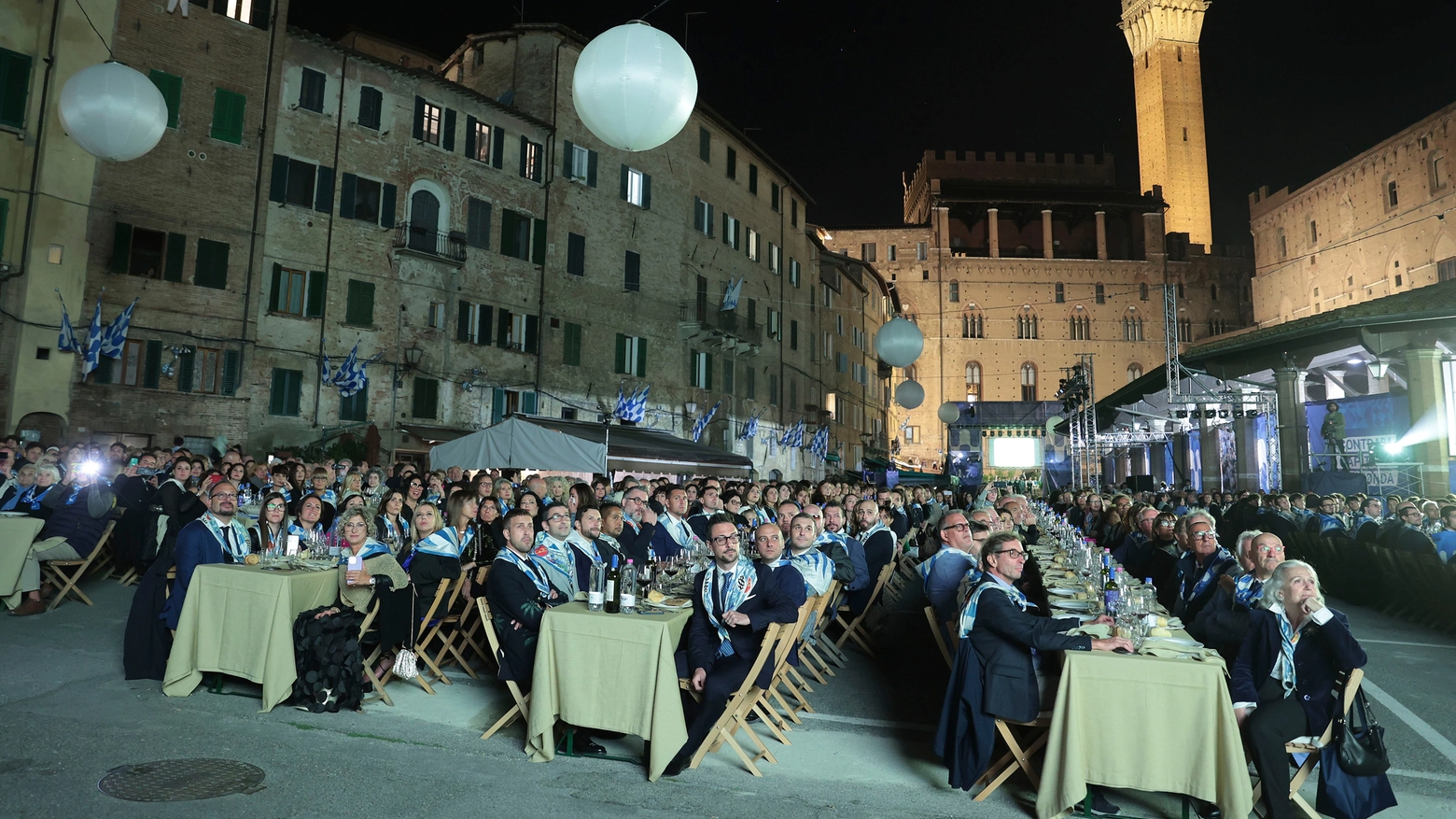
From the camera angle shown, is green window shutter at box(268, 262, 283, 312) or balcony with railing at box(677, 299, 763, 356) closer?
green window shutter at box(268, 262, 283, 312)

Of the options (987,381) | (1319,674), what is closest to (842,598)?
(1319,674)

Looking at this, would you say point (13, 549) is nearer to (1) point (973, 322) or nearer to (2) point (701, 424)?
(2) point (701, 424)

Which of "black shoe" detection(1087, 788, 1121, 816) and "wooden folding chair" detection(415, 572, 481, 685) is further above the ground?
"wooden folding chair" detection(415, 572, 481, 685)

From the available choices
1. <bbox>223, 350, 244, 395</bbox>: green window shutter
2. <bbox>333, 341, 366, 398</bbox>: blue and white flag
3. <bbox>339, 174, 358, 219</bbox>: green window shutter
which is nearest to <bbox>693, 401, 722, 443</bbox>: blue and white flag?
<bbox>333, 341, 366, 398</bbox>: blue and white flag

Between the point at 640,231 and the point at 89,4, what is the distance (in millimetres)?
15324

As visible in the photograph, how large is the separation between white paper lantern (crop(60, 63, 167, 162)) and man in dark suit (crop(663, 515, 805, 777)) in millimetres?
7662

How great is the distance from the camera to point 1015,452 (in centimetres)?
3981

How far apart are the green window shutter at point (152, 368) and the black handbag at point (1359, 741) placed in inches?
813

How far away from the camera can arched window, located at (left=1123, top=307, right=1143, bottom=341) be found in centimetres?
6112

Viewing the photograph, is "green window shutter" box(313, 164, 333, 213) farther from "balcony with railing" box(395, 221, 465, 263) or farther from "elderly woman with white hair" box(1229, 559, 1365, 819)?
"elderly woman with white hair" box(1229, 559, 1365, 819)

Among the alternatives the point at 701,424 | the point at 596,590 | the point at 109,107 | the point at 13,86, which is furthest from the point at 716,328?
the point at 596,590

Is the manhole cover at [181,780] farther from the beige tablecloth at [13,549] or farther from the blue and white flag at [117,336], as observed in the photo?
the blue and white flag at [117,336]

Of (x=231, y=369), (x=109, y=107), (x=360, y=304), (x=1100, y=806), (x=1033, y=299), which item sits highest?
(x=1033, y=299)

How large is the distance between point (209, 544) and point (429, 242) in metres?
18.7
